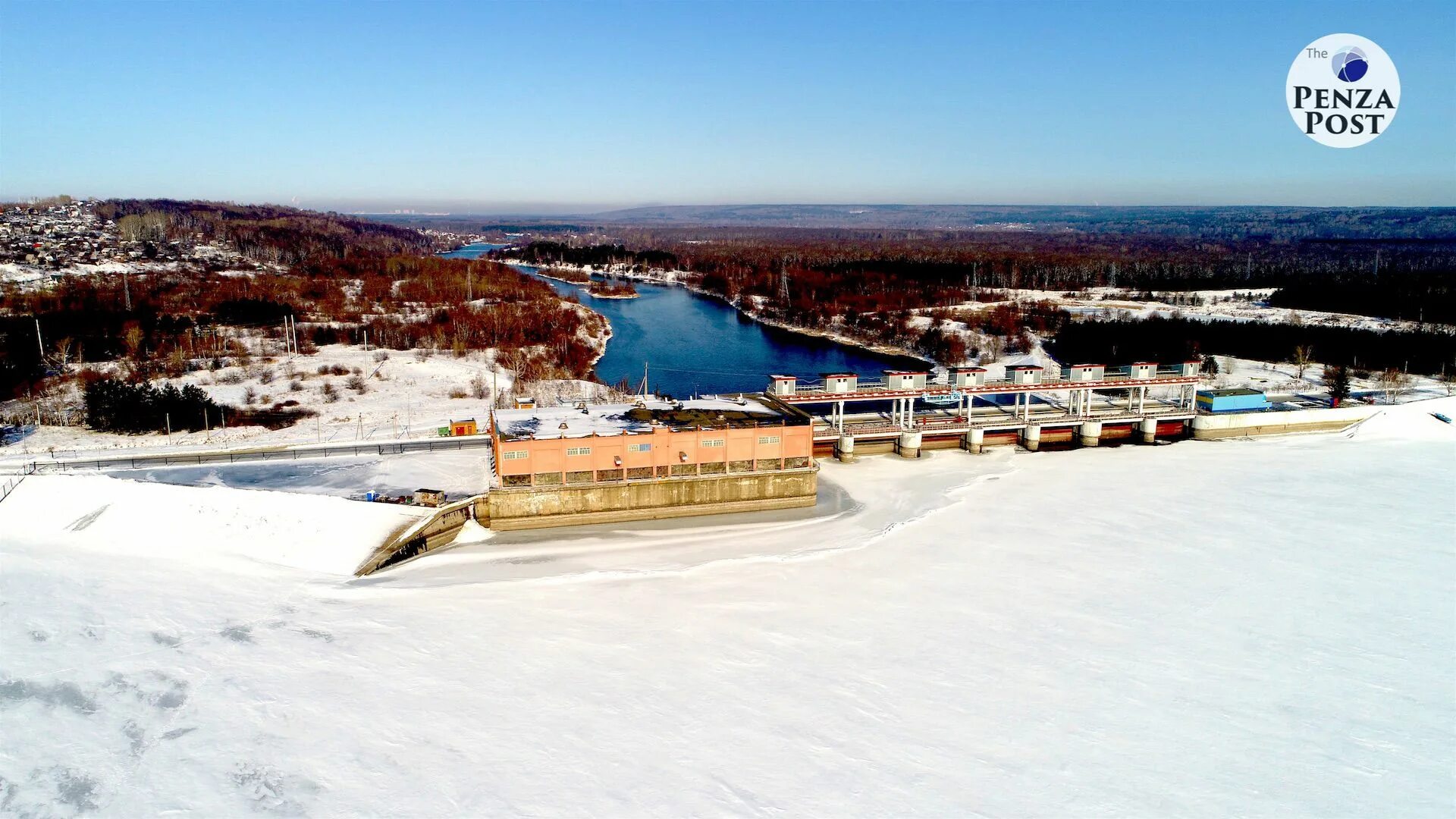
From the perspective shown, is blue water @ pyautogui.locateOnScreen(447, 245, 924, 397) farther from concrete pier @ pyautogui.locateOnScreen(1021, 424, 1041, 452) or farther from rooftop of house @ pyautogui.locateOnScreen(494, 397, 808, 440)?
concrete pier @ pyautogui.locateOnScreen(1021, 424, 1041, 452)

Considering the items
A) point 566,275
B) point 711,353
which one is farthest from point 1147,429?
point 566,275

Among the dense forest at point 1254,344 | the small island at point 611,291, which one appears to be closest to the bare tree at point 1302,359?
the dense forest at point 1254,344

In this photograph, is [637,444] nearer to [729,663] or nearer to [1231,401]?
[729,663]

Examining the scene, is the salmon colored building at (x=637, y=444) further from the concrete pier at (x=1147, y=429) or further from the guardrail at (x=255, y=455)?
the concrete pier at (x=1147, y=429)

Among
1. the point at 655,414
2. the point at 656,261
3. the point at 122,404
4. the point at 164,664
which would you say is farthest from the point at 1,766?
the point at 656,261

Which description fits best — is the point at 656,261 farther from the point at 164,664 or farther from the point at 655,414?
the point at 164,664

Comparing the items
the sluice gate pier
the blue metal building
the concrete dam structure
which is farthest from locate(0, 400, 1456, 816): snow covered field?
the blue metal building
